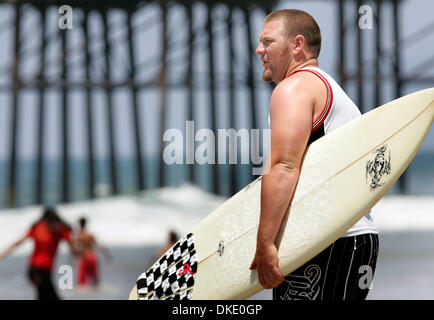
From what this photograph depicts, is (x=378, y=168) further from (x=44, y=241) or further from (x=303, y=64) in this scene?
(x=44, y=241)

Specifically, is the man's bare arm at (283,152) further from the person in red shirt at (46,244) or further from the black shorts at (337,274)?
the person in red shirt at (46,244)

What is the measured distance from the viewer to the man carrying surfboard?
2021mm

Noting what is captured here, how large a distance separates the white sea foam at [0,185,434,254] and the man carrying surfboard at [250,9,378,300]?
12.5m

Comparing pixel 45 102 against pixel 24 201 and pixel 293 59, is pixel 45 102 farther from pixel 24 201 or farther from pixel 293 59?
pixel 24 201

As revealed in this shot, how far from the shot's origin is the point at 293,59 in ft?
7.18

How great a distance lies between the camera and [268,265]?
2080 millimetres

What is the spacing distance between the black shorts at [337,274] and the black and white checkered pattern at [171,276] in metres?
0.46

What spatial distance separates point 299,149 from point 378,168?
0.44 m

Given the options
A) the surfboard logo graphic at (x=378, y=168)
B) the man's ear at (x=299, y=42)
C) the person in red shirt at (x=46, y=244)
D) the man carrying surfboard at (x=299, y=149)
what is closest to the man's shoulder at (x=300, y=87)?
the man carrying surfboard at (x=299, y=149)

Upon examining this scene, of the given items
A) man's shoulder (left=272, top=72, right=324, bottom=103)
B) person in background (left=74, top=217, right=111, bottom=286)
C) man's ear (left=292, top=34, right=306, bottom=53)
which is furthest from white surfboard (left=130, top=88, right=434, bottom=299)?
person in background (left=74, top=217, right=111, bottom=286)

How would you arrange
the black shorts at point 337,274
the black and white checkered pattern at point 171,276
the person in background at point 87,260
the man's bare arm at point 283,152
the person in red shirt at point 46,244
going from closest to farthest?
1. the man's bare arm at point 283,152
2. the black shorts at point 337,274
3. the black and white checkered pattern at point 171,276
4. the person in red shirt at point 46,244
5. the person in background at point 87,260

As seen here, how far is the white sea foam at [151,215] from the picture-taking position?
51.7 feet
